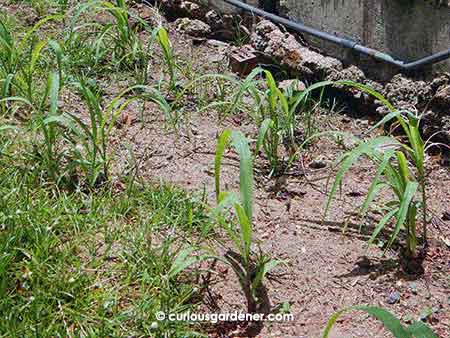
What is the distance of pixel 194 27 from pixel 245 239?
2.16 m

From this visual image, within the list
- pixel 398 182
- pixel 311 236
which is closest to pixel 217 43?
pixel 311 236

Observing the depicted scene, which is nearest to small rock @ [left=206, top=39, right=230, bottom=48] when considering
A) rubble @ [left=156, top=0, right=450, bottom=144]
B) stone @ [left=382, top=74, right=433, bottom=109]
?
rubble @ [left=156, top=0, right=450, bottom=144]

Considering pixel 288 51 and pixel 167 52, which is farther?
pixel 288 51

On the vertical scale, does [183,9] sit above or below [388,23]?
below

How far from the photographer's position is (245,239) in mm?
2605

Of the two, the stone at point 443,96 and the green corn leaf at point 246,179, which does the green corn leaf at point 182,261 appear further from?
the stone at point 443,96

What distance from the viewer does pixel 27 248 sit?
276 centimetres

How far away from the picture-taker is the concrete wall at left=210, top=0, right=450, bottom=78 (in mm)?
3637

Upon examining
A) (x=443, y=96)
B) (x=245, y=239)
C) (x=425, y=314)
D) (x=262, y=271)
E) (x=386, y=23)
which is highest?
(x=386, y=23)

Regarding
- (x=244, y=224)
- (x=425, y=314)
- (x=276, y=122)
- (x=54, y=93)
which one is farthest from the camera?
(x=276, y=122)

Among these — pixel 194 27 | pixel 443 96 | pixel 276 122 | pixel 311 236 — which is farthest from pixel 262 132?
pixel 194 27

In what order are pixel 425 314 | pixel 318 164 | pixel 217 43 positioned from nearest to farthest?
pixel 425 314 < pixel 318 164 < pixel 217 43

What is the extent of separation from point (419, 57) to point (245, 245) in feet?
4.97

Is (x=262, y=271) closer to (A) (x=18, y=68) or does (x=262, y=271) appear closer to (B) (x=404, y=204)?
(B) (x=404, y=204)
